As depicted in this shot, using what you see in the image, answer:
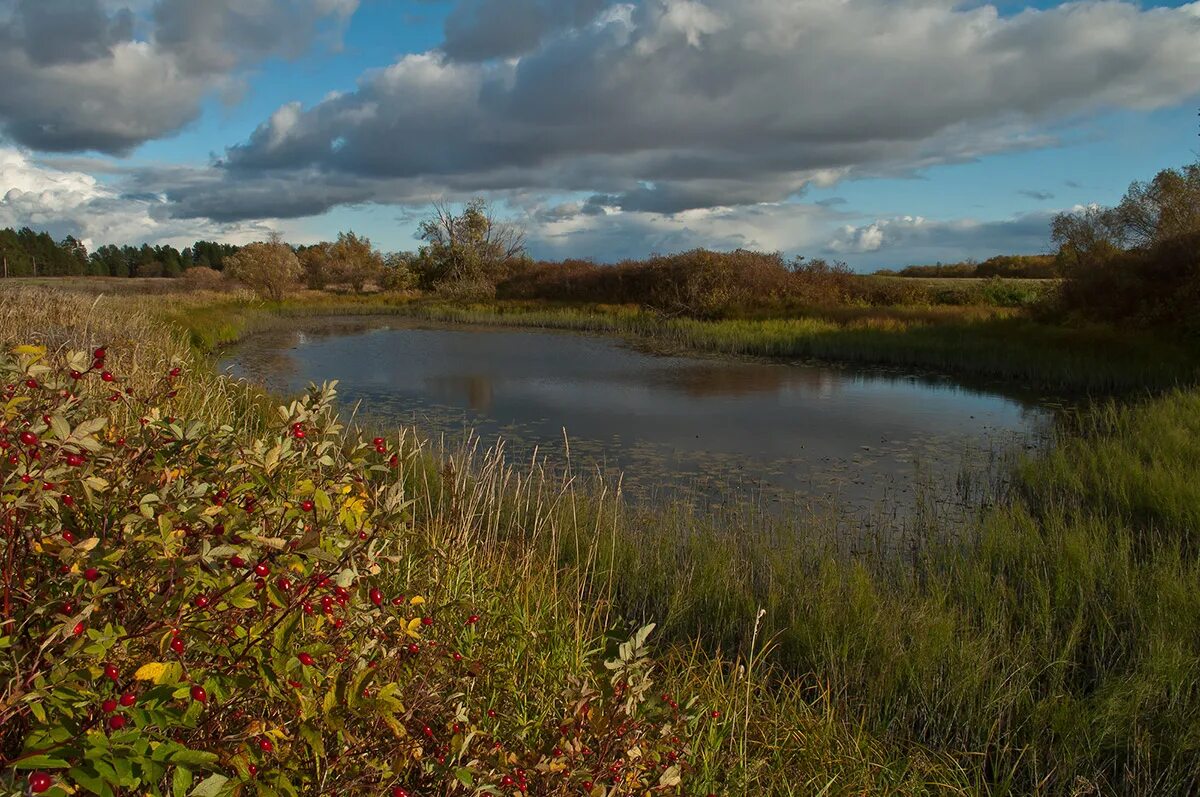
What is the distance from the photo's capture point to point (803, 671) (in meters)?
3.89

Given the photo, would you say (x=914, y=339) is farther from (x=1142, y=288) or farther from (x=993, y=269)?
(x=993, y=269)

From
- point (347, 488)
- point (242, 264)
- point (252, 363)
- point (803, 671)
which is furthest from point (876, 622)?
point (242, 264)

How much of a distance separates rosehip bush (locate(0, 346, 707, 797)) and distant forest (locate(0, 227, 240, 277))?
2644 inches

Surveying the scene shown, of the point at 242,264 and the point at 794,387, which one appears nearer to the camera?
the point at 794,387

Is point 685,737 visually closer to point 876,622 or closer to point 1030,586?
point 876,622

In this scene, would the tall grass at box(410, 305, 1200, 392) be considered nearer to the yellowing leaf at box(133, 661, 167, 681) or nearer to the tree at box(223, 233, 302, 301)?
the yellowing leaf at box(133, 661, 167, 681)

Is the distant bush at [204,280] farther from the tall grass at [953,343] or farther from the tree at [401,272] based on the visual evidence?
the tall grass at [953,343]

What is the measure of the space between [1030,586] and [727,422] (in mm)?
6683

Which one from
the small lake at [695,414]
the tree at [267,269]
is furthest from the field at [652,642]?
the tree at [267,269]

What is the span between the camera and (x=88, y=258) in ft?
292

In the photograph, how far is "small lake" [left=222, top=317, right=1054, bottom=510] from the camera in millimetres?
8070

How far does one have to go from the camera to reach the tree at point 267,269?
3878 centimetres

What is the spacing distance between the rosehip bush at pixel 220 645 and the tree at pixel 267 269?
39.1 meters

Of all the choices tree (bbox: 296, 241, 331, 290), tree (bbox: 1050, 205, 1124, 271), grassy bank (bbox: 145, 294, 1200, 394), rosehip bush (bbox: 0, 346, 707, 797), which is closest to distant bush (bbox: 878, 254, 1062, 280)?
tree (bbox: 1050, 205, 1124, 271)
